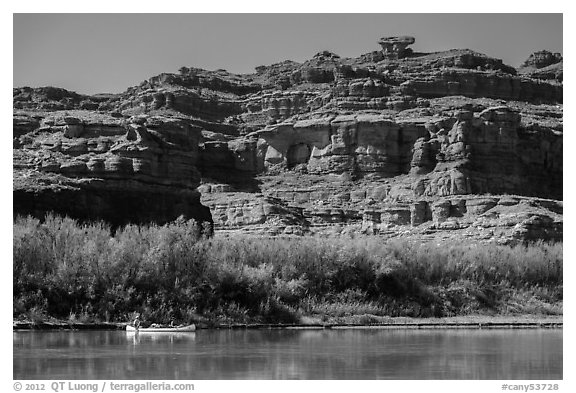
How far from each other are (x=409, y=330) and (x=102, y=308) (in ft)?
37.6

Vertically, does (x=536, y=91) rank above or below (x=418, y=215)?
above

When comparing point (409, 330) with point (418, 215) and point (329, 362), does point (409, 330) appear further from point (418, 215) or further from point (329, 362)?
point (418, 215)

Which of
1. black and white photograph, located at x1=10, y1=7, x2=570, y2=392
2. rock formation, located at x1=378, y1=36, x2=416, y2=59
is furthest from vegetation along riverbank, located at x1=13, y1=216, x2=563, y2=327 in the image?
rock formation, located at x1=378, y1=36, x2=416, y2=59

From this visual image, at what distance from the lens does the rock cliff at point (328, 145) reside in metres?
100

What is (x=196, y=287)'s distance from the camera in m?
51.9

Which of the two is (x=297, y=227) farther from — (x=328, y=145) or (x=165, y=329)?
(x=165, y=329)

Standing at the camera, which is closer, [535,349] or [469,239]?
[535,349]

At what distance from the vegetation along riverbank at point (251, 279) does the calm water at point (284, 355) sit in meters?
4.15

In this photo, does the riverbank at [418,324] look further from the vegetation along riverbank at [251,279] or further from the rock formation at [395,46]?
the rock formation at [395,46]

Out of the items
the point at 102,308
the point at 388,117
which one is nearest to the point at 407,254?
the point at 102,308

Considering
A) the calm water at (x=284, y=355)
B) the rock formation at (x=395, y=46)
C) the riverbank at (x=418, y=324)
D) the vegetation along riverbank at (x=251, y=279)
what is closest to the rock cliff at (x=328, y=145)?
the rock formation at (x=395, y=46)

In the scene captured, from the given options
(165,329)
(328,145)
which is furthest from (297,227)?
(165,329)

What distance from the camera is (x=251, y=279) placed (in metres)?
53.9

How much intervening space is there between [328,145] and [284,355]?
335 ft
